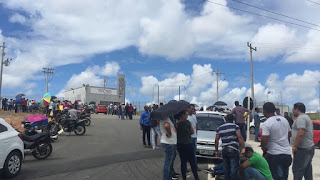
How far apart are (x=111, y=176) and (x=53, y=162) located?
9.08 ft

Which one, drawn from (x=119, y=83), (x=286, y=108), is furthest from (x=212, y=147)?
(x=119, y=83)

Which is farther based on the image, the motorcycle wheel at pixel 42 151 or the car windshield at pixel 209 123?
the car windshield at pixel 209 123

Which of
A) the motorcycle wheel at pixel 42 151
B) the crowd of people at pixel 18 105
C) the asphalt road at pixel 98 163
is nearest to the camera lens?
the asphalt road at pixel 98 163

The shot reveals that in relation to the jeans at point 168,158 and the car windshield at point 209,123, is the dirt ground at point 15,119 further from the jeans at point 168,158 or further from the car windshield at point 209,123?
the jeans at point 168,158

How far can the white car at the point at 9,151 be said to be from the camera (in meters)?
6.89

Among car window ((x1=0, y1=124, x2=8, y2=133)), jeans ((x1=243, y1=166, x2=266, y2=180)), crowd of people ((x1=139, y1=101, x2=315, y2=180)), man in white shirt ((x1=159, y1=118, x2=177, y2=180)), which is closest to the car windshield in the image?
crowd of people ((x1=139, y1=101, x2=315, y2=180))

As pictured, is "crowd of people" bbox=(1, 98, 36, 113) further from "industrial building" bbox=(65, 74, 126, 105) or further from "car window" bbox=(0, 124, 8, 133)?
"industrial building" bbox=(65, 74, 126, 105)

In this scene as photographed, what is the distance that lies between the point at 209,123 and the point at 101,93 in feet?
201

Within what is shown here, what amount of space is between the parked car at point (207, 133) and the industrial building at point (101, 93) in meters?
51.9

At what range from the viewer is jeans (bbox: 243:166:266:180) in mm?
5406

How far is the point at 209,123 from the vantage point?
1121 centimetres

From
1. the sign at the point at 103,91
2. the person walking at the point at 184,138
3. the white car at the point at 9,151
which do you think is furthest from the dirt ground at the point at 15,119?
the sign at the point at 103,91

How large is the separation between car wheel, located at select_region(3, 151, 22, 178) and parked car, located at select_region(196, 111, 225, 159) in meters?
5.38

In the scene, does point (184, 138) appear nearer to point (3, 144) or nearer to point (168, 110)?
point (168, 110)
